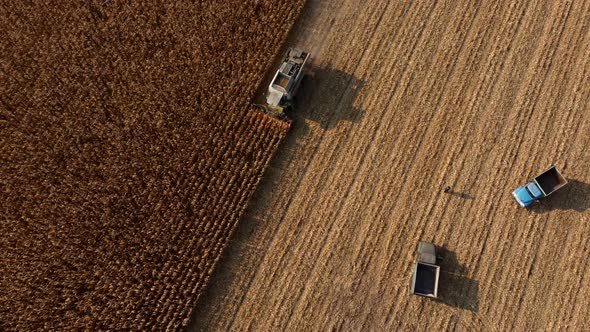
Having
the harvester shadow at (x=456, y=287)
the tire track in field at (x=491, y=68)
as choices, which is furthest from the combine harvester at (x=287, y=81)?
the harvester shadow at (x=456, y=287)

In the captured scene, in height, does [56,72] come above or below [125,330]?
above

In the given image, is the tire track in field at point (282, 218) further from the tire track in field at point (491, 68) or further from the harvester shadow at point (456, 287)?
the harvester shadow at point (456, 287)

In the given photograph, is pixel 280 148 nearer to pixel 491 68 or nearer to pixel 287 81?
pixel 287 81

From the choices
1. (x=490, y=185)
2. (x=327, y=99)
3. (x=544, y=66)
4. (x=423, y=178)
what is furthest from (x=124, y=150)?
(x=544, y=66)

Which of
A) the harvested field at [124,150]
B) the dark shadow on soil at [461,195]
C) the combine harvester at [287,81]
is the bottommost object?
the harvested field at [124,150]

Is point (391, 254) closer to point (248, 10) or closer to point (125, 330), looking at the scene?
point (125, 330)

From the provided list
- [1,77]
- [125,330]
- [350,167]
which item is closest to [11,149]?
[1,77]
